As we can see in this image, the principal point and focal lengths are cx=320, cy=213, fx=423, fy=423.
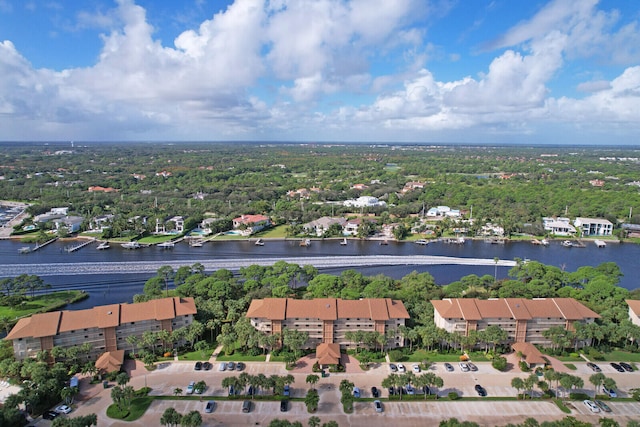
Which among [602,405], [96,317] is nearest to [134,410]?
[96,317]

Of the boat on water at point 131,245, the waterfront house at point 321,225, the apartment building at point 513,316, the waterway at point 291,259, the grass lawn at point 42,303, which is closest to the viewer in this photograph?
the apartment building at point 513,316

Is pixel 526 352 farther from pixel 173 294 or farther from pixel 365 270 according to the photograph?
pixel 173 294

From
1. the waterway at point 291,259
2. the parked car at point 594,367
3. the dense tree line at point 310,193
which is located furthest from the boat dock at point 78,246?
the parked car at point 594,367

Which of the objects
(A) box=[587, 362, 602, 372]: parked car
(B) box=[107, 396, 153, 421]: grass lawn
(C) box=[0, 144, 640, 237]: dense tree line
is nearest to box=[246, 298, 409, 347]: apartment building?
(B) box=[107, 396, 153, 421]: grass lawn

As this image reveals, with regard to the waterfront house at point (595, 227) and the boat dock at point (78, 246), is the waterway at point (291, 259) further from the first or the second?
the waterfront house at point (595, 227)

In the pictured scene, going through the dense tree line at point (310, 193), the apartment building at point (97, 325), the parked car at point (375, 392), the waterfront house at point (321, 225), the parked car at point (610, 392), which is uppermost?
the apartment building at point (97, 325)

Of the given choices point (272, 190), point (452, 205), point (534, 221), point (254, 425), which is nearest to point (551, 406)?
point (254, 425)

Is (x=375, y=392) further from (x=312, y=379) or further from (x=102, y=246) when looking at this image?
(x=102, y=246)
